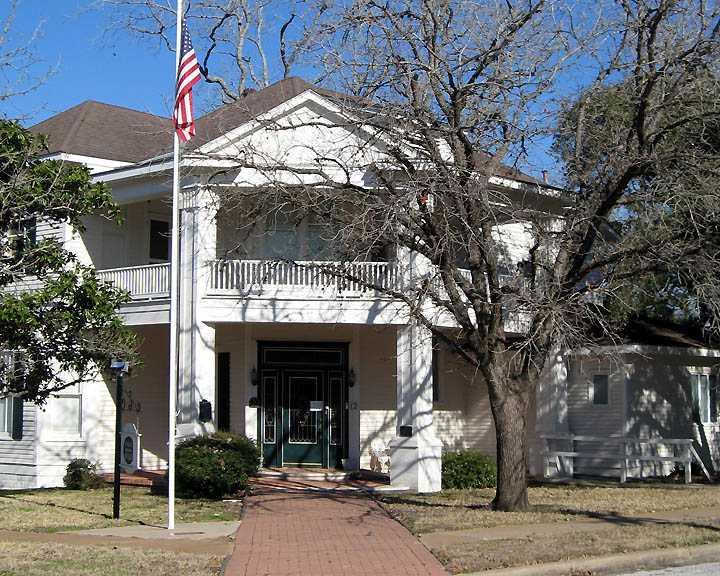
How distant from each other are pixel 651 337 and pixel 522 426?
10.4 metres

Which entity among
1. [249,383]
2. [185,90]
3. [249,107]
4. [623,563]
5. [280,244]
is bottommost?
[623,563]

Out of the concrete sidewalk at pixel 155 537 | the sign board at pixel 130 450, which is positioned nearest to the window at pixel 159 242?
the sign board at pixel 130 450

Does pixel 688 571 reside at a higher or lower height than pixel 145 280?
lower

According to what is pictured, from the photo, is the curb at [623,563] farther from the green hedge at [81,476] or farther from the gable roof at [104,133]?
the gable roof at [104,133]

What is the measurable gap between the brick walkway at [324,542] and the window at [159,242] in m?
7.92

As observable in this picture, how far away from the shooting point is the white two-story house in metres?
18.8

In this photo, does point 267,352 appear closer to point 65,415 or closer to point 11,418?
point 65,415

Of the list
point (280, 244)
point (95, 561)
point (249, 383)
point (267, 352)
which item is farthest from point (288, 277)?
point (95, 561)

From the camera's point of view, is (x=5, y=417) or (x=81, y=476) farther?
(x=5, y=417)

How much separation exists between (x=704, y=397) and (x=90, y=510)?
15944 millimetres

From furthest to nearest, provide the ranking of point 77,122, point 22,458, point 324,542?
point 77,122, point 22,458, point 324,542

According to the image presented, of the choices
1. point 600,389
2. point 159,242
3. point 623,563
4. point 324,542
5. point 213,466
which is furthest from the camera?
point 600,389

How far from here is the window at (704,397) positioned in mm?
23250

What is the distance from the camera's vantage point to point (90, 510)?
1500cm
